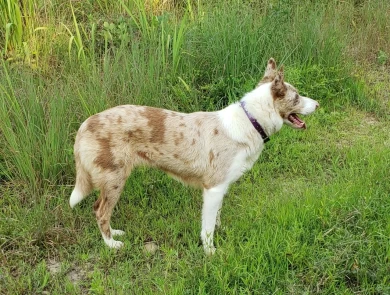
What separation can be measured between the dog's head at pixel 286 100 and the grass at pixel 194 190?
0.82 m

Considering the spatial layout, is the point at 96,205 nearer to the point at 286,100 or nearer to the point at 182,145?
the point at 182,145

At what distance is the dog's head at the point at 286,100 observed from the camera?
14.3 feet

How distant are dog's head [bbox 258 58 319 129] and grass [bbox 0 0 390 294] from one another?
0.82m

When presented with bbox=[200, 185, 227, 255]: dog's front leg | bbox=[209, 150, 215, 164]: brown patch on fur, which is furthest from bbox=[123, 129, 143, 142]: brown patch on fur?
bbox=[200, 185, 227, 255]: dog's front leg

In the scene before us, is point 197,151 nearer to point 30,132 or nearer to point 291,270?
point 291,270

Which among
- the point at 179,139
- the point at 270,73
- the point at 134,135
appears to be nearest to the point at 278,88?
the point at 270,73

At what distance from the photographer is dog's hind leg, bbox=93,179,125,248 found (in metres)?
4.27

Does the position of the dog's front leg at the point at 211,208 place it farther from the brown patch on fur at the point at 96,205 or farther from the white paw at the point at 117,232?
the brown patch on fur at the point at 96,205

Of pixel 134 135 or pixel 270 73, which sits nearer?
pixel 134 135

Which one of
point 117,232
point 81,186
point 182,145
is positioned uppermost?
point 182,145

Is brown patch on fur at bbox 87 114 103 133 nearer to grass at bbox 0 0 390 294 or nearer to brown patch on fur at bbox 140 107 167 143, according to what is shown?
brown patch on fur at bbox 140 107 167 143

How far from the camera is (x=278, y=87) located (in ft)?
14.3

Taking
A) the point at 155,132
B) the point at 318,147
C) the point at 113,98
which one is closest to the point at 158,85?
the point at 113,98

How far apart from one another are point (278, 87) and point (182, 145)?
3.38 ft
